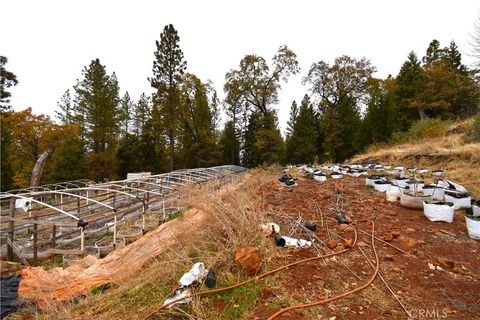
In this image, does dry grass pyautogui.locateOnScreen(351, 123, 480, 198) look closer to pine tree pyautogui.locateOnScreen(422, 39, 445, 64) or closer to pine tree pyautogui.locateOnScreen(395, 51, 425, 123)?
pine tree pyautogui.locateOnScreen(395, 51, 425, 123)

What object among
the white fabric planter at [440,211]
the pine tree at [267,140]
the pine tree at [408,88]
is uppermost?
the pine tree at [408,88]

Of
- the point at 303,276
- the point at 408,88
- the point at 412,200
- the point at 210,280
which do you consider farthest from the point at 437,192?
the point at 408,88

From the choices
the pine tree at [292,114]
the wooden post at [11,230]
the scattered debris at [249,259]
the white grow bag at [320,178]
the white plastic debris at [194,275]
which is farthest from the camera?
the pine tree at [292,114]

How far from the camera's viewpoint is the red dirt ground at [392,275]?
85.0 inches

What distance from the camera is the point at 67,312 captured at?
2404 mm

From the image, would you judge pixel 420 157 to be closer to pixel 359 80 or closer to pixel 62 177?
pixel 359 80

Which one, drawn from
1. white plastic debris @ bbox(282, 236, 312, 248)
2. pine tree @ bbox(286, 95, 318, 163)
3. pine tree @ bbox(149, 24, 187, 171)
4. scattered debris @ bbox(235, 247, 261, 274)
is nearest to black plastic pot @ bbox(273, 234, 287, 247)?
white plastic debris @ bbox(282, 236, 312, 248)

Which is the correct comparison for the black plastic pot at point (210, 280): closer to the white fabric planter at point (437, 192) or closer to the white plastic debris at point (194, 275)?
the white plastic debris at point (194, 275)

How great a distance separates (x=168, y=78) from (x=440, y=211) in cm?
1938

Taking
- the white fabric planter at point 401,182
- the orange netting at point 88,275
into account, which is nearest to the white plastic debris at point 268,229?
the orange netting at point 88,275

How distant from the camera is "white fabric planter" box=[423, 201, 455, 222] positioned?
4111 mm

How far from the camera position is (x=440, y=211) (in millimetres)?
4129

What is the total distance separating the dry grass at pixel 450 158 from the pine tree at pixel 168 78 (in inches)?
571

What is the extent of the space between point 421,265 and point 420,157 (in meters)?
10.3
